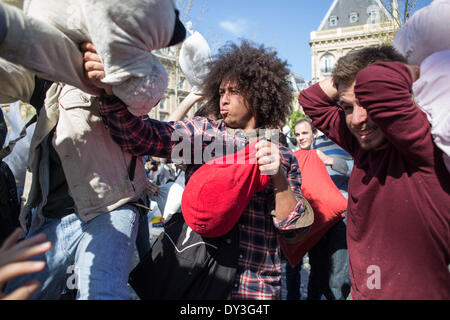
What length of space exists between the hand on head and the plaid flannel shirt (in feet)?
1.99

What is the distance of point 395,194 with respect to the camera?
1.34 m

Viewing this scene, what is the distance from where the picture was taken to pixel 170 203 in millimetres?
1917

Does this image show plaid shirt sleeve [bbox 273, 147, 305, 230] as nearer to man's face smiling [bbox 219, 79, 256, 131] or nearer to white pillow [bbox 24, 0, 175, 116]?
man's face smiling [bbox 219, 79, 256, 131]

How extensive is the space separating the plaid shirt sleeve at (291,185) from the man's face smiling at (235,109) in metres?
0.31

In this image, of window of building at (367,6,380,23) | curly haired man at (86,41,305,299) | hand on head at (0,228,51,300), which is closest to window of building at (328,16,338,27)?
window of building at (367,6,380,23)

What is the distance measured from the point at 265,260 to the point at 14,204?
1545mm

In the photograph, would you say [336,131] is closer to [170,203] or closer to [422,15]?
[422,15]

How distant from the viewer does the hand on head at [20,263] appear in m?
0.80

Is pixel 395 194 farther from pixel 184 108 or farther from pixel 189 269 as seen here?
pixel 184 108

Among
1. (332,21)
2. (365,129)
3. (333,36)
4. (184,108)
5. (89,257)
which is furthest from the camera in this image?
(332,21)

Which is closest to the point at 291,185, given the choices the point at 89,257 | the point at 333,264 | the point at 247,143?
the point at 247,143

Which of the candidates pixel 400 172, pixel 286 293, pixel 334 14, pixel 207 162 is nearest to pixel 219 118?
pixel 207 162

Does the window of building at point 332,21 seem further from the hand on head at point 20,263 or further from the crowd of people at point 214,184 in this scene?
the hand on head at point 20,263

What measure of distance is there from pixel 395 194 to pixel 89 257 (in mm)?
1385
